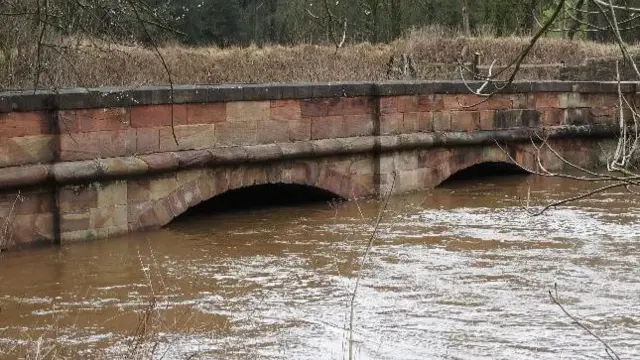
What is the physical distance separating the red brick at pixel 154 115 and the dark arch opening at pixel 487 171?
6073 millimetres

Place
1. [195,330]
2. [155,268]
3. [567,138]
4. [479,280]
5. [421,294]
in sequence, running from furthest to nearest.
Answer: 1. [567,138]
2. [155,268]
3. [479,280]
4. [421,294]
5. [195,330]

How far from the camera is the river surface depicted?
7.13m

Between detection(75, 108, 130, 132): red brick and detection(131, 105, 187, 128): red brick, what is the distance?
0.11 meters

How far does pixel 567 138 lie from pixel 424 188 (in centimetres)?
345

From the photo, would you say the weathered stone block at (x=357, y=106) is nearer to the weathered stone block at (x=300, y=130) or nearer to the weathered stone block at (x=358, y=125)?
the weathered stone block at (x=358, y=125)

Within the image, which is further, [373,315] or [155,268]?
[155,268]

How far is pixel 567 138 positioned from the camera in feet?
56.9

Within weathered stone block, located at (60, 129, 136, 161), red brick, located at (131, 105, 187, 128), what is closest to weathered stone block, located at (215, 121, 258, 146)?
red brick, located at (131, 105, 187, 128)

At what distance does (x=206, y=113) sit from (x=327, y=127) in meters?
1.97

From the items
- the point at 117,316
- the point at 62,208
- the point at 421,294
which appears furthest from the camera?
the point at 62,208

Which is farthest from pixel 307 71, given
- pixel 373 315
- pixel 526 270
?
pixel 373 315

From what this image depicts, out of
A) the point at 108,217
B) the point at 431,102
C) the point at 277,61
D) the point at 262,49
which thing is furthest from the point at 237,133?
the point at 262,49

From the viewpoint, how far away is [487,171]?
688 inches

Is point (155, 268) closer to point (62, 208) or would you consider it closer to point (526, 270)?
point (62, 208)
